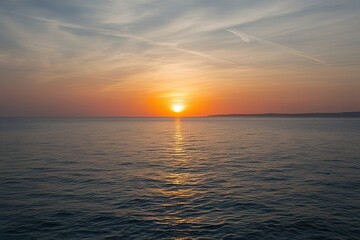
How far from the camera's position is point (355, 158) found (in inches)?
1991

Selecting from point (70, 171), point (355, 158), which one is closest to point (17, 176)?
point (70, 171)

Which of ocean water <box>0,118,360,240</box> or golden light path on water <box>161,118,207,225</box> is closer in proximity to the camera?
ocean water <box>0,118,360,240</box>

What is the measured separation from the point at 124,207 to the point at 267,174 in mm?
21115

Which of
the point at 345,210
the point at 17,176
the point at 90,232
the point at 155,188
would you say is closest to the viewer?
the point at 90,232

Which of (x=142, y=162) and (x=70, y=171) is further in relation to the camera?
(x=142, y=162)

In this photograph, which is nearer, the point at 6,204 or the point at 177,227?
the point at 177,227

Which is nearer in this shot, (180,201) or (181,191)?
(180,201)

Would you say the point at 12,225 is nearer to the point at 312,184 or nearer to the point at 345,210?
the point at 345,210

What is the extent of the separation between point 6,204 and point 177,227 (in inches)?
607

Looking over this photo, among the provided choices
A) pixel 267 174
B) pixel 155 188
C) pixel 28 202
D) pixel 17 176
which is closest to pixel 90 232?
pixel 28 202

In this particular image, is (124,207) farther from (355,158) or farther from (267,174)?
(355,158)

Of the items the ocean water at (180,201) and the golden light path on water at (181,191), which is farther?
the golden light path on water at (181,191)

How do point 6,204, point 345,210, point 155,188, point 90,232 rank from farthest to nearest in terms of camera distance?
point 155,188 < point 6,204 < point 345,210 < point 90,232

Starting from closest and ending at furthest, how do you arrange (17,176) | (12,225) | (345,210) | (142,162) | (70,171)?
(12,225) → (345,210) → (17,176) → (70,171) → (142,162)
